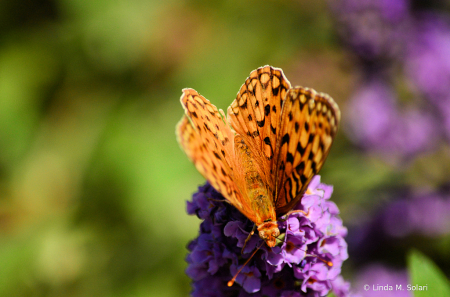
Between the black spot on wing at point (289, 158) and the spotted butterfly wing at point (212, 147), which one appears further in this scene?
the black spot on wing at point (289, 158)

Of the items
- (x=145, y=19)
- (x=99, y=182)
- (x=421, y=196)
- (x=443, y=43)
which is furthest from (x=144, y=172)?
(x=443, y=43)

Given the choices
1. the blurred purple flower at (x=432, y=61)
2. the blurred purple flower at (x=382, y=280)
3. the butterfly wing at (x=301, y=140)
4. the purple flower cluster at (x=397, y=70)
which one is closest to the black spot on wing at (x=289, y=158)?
the butterfly wing at (x=301, y=140)

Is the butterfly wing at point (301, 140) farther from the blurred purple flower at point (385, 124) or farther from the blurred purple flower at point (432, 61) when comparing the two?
the blurred purple flower at point (432, 61)

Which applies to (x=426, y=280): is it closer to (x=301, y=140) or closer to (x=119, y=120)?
(x=301, y=140)

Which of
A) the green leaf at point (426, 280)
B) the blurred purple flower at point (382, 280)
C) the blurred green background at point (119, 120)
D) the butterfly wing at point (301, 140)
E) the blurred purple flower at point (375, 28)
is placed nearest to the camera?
the butterfly wing at point (301, 140)

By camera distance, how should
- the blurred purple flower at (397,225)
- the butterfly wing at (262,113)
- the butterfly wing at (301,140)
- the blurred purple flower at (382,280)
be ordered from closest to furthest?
the butterfly wing at (301,140)
the butterfly wing at (262,113)
the blurred purple flower at (382,280)
the blurred purple flower at (397,225)

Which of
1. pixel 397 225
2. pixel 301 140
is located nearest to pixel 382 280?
pixel 397 225
